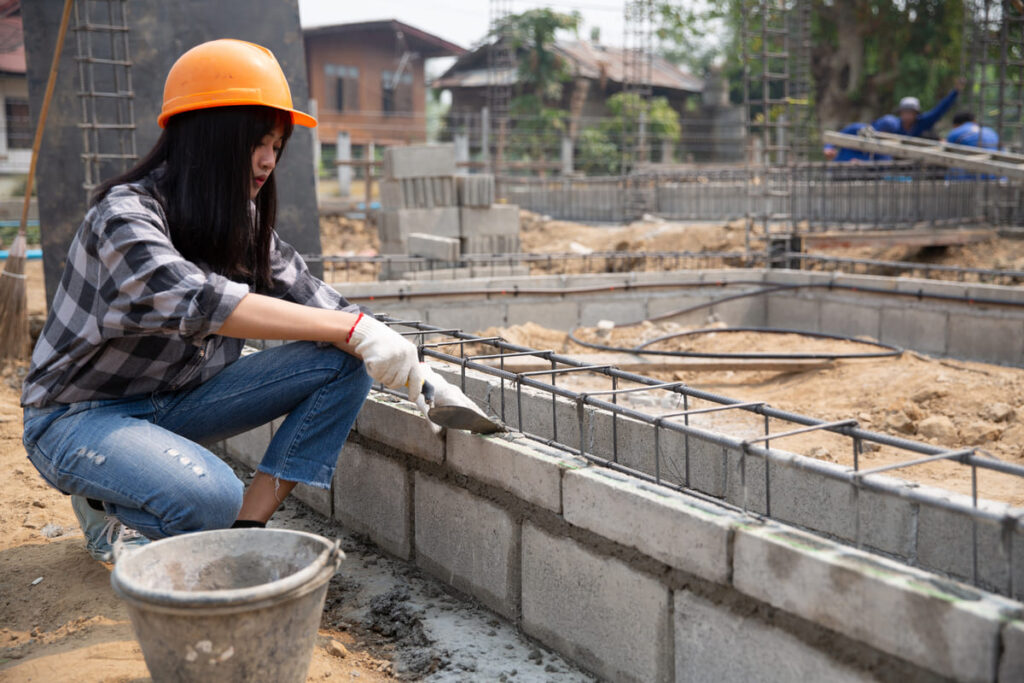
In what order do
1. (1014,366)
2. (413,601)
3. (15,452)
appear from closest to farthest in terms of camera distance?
(413,601) → (15,452) → (1014,366)

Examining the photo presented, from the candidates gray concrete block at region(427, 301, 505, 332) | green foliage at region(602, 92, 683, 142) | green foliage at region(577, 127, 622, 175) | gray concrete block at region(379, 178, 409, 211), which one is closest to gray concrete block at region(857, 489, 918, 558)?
gray concrete block at region(427, 301, 505, 332)

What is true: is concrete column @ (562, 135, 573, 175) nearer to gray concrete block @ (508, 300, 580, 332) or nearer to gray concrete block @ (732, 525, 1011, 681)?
gray concrete block @ (508, 300, 580, 332)

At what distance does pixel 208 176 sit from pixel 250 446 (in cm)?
227

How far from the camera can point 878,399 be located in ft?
19.7

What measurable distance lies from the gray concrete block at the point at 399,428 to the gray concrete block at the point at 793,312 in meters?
6.01

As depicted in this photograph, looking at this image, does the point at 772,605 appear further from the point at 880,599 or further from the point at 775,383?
the point at 775,383

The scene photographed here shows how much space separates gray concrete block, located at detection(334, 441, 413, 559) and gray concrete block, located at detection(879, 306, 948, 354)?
5624 mm

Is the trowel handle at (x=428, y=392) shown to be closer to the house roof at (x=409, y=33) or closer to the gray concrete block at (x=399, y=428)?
the gray concrete block at (x=399, y=428)

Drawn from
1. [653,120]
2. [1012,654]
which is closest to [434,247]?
[1012,654]

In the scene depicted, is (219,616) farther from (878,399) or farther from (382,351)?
(878,399)

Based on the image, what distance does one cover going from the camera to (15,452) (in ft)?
15.1

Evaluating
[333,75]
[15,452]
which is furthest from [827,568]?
[333,75]

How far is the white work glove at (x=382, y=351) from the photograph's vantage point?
2590mm

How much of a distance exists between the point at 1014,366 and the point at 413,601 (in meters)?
5.84
